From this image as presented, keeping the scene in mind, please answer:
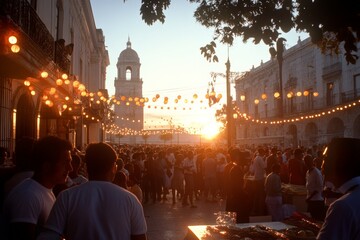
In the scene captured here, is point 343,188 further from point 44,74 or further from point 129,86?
point 129,86

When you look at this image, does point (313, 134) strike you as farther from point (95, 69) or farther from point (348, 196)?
point (348, 196)

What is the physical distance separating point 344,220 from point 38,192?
6.92 feet

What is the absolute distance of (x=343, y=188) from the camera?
2316 mm

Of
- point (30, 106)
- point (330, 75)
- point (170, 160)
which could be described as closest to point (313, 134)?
point (330, 75)

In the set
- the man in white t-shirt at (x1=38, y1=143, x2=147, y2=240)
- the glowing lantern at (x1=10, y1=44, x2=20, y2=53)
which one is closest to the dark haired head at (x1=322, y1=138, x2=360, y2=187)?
the man in white t-shirt at (x1=38, y1=143, x2=147, y2=240)

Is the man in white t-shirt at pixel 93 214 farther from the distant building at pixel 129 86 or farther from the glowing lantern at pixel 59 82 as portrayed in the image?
the distant building at pixel 129 86

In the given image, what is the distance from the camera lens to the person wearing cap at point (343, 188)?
2086 millimetres

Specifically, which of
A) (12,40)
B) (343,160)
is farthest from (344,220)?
(12,40)

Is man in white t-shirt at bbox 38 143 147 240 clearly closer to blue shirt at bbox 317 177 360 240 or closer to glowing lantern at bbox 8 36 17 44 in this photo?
blue shirt at bbox 317 177 360 240

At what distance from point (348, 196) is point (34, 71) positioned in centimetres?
966

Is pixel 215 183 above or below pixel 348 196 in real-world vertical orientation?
below

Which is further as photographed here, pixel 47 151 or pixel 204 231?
pixel 204 231

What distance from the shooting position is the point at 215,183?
47.1 ft

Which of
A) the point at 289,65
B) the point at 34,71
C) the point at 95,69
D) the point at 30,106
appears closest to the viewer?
the point at 34,71
